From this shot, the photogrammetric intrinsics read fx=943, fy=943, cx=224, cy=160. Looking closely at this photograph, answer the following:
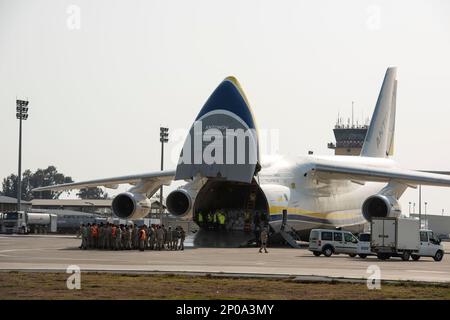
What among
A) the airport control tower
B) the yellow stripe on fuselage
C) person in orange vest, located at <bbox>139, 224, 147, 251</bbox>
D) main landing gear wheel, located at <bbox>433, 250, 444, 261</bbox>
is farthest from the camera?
the airport control tower

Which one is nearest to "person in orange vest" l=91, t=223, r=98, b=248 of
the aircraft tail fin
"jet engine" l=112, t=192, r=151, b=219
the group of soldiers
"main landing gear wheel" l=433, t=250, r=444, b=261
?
the group of soldiers

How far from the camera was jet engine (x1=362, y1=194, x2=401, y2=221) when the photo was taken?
4925cm

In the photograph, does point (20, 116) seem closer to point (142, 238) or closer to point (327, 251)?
point (142, 238)

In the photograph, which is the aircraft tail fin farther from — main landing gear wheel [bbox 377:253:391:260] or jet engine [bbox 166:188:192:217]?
main landing gear wheel [bbox 377:253:391:260]

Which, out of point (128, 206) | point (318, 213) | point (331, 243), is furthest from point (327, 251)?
point (128, 206)

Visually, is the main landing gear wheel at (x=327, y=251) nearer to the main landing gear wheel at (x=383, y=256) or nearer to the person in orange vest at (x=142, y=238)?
the main landing gear wheel at (x=383, y=256)

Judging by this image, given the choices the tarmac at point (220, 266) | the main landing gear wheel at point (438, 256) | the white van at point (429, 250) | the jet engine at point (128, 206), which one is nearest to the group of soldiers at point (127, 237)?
the tarmac at point (220, 266)

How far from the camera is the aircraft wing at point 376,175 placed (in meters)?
49.5

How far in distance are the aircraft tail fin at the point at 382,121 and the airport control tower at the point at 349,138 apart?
66841 millimetres

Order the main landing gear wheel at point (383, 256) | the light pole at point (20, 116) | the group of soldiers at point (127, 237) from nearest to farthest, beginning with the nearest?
1. the main landing gear wheel at point (383, 256)
2. the group of soldiers at point (127, 237)
3. the light pole at point (20, 116)

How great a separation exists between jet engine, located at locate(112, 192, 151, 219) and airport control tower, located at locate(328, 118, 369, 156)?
8299 centimetres

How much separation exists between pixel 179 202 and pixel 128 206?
3.45 m

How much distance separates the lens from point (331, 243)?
43.0 m

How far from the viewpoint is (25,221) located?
267 feet
